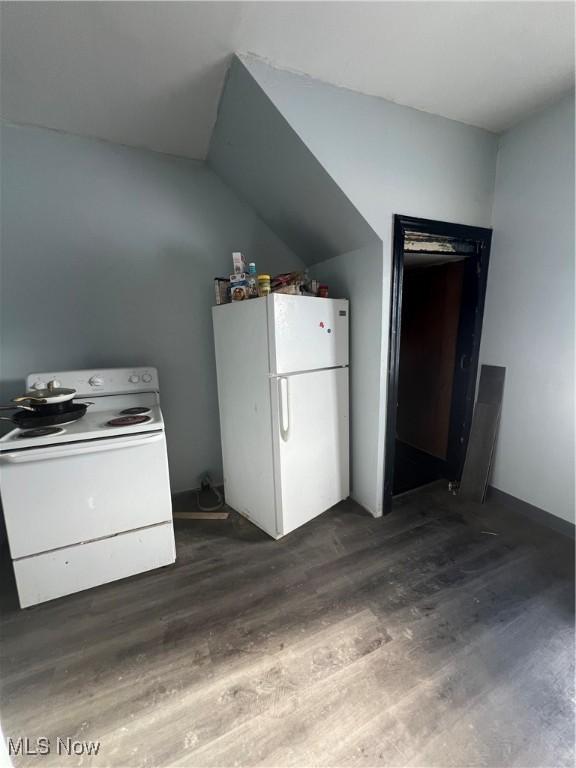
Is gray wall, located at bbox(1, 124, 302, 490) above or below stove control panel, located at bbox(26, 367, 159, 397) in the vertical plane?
above

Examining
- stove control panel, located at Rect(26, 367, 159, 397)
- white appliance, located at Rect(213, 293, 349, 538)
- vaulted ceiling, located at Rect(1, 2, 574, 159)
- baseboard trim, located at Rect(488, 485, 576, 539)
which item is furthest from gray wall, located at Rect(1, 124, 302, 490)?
baseboard trim, located at Rect(488, 485, 576, 539)

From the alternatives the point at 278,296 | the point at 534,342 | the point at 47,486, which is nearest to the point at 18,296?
the point at 47,486

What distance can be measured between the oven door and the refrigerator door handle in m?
0.65

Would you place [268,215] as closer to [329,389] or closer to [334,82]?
[334,82]

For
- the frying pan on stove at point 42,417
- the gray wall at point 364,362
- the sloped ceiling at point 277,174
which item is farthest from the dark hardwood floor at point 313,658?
the sloped ceiling at point 277,174

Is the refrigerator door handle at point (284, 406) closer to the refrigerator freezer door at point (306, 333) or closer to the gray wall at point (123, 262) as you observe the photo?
the refrigerator freezer door at point (306, 333)

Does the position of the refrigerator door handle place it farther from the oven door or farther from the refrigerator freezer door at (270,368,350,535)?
the oven door

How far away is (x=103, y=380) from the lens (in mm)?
1906

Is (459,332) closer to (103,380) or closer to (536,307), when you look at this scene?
(536,307)

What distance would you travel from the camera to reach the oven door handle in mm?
1277

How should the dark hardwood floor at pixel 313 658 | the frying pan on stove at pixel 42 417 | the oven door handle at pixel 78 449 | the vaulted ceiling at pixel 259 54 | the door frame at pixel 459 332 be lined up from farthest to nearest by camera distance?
the door frame at pixel 459 332 < the frying pan on stove at pixel 42 417 < the oven door handle at pixel 78 449 < the vaulted ceiling at pixel 259 54 < the dark hardwood floor at pixel 313 658

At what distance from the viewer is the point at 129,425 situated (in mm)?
1500

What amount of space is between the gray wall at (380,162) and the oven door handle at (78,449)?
1.39 m

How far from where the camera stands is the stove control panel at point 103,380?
179cm
